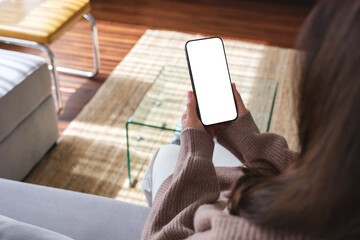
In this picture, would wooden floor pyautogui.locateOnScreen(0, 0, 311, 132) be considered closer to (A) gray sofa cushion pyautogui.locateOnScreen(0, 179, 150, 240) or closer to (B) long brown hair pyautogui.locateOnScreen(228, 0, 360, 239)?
(A) gray sofa cushion pyautogui.locateOnScreen(0, 179, 150, 240)

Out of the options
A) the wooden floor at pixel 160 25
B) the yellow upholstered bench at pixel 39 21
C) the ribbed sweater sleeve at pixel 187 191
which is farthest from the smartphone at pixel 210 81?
the wooden floor at pixel 160 25

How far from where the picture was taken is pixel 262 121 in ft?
5.07

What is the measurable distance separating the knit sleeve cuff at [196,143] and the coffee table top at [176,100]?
1.93 ft

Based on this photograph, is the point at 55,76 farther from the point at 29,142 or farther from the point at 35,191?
the point at 35,191

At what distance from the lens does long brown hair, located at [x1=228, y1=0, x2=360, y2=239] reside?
40 centimetres

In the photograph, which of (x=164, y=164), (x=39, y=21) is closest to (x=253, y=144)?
(x=164, y=164)

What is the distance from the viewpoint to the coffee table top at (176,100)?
151 cm

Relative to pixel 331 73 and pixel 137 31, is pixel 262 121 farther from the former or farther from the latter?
pixel 137 31

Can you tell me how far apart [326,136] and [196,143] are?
1.43 ft

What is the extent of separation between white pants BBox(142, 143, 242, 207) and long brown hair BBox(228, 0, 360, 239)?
630mm

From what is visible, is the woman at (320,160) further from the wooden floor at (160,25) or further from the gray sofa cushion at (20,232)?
the wooden floor at (160,25)

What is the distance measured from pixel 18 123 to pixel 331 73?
4.13ft

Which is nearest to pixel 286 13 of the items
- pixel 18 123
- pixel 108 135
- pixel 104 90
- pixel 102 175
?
pixel 104 90

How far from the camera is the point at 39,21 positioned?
6.06 ft
